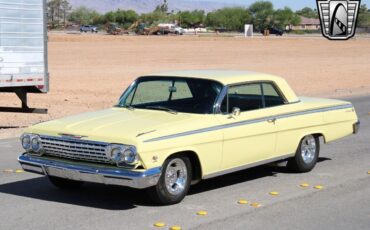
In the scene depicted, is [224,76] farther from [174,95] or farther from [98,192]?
[98,192]

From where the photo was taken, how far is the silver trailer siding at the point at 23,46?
13.0 metres

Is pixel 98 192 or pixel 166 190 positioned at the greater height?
pixel 166 190

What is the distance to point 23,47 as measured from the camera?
13.4 meters

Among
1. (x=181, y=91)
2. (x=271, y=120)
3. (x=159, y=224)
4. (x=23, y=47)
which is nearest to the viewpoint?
(x=159, y=224)

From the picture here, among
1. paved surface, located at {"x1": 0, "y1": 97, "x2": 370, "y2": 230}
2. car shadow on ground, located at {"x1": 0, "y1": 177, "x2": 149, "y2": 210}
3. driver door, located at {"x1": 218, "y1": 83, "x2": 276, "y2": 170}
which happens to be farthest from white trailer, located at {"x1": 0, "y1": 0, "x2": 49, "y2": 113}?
driver door, located at {"x1": 218, "y1": 83, "x2": 276, "y2": 170}

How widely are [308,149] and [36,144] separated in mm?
3657

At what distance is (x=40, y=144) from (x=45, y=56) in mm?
6829

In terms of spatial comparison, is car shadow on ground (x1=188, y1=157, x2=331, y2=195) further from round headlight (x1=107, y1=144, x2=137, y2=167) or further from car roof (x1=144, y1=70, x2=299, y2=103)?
round headlight (x1=107, y1=144, x2=137, y2=167)

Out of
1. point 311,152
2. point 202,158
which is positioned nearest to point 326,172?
point 311,152

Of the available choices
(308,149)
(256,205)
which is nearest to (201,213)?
(256,205)

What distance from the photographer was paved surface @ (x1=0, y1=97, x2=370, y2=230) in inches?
259

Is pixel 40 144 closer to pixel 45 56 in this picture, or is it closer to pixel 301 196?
pixel 301 196

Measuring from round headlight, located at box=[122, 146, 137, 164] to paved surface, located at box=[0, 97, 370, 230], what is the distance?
1.81 ft

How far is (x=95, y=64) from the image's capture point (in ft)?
116
